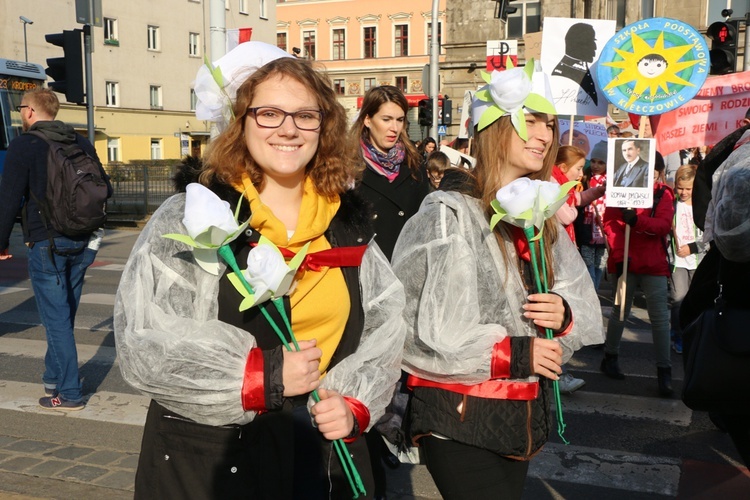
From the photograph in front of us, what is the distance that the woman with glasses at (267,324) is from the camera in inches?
86.2

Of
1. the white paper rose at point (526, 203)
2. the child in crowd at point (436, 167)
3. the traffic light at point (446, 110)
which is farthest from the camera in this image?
the traffic light at point (446, 110)

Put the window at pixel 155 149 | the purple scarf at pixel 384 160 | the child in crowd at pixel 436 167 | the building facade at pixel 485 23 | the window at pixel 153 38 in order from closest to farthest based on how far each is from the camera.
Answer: the purple scarf at pixel 384 160
the child in crowd at pixel 436 167
the building facade at pixel 485 23
the window at pixel 155 149
the window at pixel 153 38

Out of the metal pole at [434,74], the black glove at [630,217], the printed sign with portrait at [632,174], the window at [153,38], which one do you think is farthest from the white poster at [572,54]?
the window at [153,38]

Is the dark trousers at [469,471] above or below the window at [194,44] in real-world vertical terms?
below

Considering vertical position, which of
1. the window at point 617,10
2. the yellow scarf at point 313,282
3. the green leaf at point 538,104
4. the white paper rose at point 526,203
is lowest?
the yellow scarf at point 313,282

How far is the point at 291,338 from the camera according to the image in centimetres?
236

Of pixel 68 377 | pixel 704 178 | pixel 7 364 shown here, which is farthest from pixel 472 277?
pixel 7 364

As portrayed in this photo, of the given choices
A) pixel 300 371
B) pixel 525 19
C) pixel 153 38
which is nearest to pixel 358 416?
pixel 300 371

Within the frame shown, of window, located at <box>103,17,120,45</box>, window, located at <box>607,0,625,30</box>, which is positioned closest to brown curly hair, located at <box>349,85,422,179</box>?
window, located at <box>607,0,625,30</box>

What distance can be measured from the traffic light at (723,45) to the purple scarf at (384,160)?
9094 mm

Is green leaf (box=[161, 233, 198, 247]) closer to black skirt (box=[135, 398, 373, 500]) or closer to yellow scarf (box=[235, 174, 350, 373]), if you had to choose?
yellow scarf (box=[235, 174, 350, 373])

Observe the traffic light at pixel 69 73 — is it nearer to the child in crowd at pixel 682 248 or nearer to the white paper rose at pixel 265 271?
the child in crowd at pixel 682 248

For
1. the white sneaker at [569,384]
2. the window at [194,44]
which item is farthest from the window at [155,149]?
the white sneaker at [569,384]

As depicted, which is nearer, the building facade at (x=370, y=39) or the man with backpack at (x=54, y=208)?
the man with backpack at (x=54, y=208)
